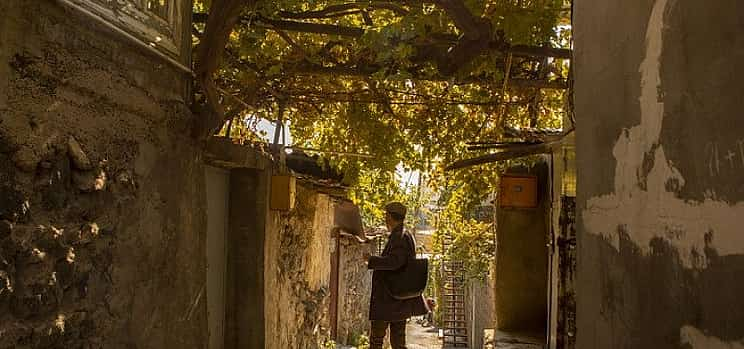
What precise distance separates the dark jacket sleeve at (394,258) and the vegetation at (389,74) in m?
1.39

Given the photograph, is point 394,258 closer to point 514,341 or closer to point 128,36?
point 514,341

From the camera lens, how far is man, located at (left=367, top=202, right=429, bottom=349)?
5.77 metres

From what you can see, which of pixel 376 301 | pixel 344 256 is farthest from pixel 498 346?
pixel 344 256

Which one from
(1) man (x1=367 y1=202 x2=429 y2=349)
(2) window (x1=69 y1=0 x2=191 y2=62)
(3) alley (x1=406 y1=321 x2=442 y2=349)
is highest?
(2) window (x1=69 y1=0 x2=191 y2=62)

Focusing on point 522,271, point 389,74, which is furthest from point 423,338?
point 389,74

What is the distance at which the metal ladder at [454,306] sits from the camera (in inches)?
644

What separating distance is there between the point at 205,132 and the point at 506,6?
79.9 inches

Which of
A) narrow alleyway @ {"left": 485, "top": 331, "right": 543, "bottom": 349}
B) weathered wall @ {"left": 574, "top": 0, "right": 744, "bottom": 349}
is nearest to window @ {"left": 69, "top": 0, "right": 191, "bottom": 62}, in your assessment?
weathered wall @ {"left": 574, "top": 0, "right": 744, "bottom": 349}

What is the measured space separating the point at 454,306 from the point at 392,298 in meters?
11.1

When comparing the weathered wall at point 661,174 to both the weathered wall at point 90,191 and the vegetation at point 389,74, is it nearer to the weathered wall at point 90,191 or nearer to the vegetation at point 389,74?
the vegetation at point 389,74

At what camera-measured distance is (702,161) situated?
1654 mm

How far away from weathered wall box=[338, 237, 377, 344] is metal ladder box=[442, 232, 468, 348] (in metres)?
2.87

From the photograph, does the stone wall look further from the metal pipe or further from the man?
the metal pipe

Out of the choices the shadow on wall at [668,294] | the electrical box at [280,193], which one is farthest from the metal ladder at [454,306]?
the shadow on wall at [668,294]
